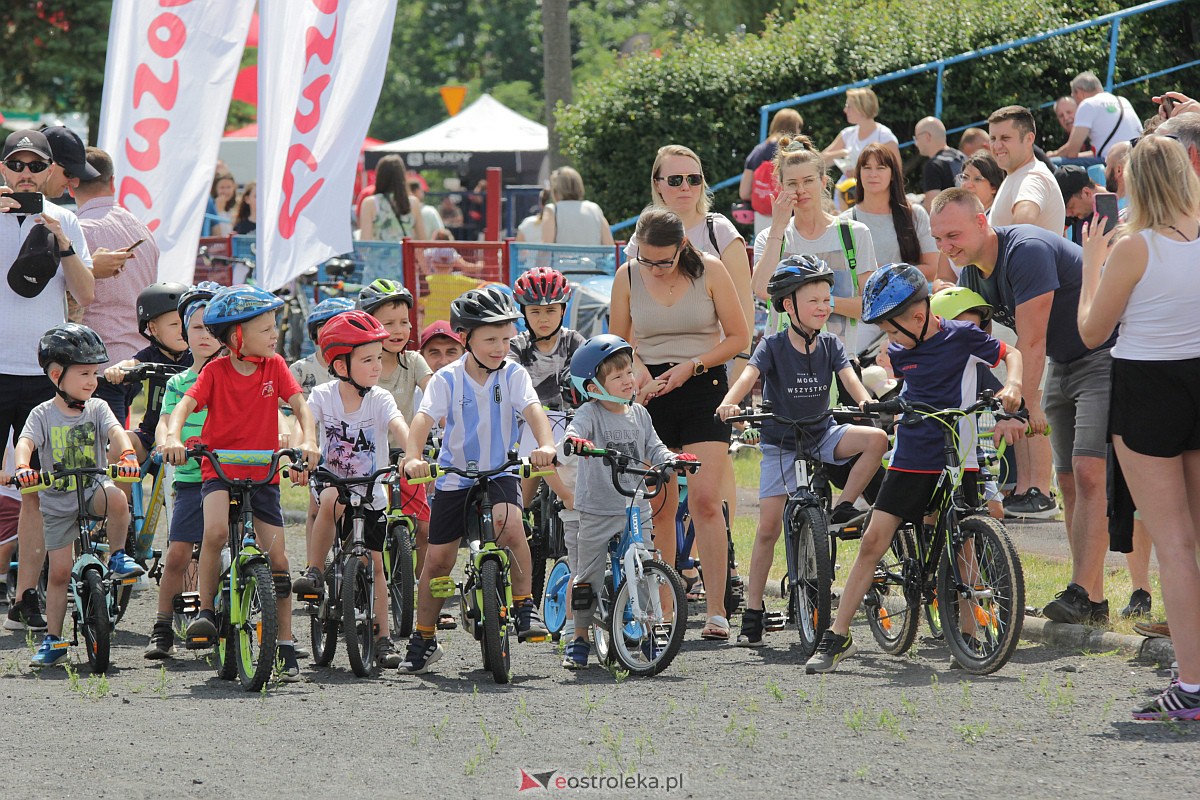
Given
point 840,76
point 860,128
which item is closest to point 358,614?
point 860,128

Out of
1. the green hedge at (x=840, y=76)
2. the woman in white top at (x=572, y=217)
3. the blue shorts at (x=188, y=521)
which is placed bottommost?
the blue shorts at (x=188, y=521)

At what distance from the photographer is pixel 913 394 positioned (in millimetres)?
7734

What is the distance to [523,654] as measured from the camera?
8.53 m

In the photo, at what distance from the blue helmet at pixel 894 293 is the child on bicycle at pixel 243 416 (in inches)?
106

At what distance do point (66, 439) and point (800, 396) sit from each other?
12.6ft

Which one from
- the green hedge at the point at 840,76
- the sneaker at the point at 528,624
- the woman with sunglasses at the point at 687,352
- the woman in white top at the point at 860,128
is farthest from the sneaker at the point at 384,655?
the green hedge at the point at 840,76

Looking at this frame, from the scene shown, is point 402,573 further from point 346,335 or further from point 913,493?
point 913,493

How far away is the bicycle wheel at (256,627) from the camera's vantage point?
24.2 feet

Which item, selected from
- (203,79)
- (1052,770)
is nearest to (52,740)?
(1052,770)

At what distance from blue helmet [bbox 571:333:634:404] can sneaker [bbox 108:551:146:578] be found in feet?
8.43

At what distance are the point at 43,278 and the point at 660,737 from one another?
4.87 m

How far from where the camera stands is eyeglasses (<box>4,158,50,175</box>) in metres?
9.21

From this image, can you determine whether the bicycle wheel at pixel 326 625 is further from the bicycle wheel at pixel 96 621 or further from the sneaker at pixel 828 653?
the sneaker at pixel 828 653

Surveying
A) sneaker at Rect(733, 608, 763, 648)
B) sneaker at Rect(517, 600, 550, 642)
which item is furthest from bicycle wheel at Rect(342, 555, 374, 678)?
sneaker at Rect(733, 608, 763, 648)
